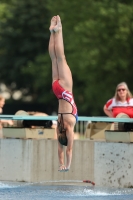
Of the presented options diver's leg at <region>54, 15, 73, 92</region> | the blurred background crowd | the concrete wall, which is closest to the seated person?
the concrete wall

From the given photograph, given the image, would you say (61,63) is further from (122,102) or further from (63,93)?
(122,102)

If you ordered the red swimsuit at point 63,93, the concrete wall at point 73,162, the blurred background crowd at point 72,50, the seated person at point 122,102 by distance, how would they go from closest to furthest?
the red swimsuit at point 63,93 < the concrete wall at point 73,162 < the seated person at point 122,102 < the blurred background crowd at point 72,50

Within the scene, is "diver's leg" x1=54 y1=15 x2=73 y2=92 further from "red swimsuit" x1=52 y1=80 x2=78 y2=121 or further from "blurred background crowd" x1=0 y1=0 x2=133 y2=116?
"blurred background crowd" x1=0 y1=0 x2=133 y2=116

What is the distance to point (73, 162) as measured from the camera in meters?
16.3

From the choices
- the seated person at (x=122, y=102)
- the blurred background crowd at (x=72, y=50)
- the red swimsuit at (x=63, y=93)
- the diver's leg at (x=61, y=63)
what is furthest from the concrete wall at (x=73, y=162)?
the blurred background crowd at (x=72, y=50)

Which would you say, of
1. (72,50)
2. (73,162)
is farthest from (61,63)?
(72,50)

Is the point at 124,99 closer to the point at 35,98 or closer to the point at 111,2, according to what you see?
the point at 111,2

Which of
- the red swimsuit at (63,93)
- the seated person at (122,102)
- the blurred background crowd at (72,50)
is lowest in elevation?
the red swimsuit at (63,93)

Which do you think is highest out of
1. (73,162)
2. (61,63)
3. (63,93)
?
(61,63)

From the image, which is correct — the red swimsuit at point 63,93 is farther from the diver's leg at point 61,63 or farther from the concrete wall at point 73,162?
the concrete wall at point 73,162

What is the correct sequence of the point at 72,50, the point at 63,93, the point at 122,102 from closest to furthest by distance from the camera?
the point at 63,93 < the point at 122,102 < the point at 72,50

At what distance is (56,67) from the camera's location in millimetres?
13906

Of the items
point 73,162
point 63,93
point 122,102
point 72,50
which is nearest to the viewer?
point 63,93

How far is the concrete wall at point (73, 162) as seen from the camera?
15523 millimetres
